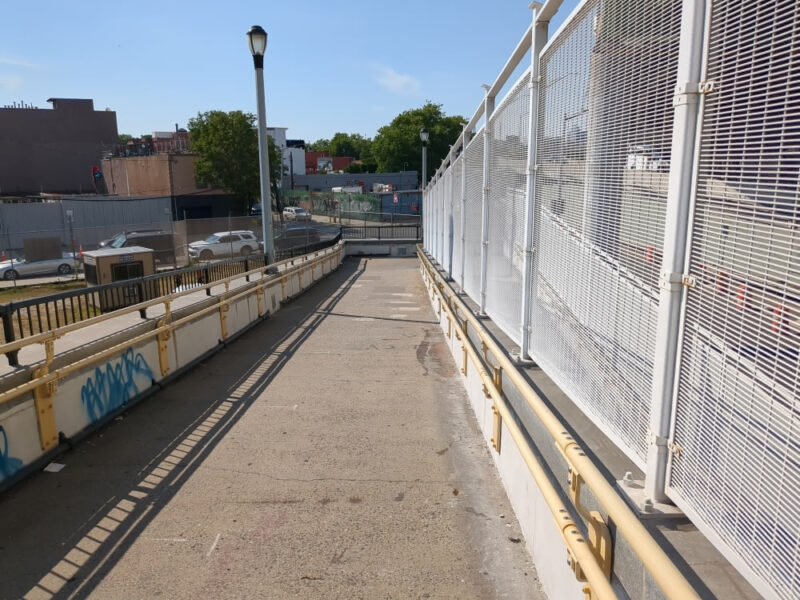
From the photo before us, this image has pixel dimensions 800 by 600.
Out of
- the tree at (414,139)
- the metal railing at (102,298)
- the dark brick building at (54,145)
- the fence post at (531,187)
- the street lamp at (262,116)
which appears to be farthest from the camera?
the tree at (414,139)

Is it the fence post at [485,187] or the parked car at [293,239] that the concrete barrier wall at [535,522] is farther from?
the parked car at [293,239]

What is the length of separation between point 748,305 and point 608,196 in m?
1.18

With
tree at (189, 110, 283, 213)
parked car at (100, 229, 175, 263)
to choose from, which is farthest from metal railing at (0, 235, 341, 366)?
tree at (189, 110, 283, 213)

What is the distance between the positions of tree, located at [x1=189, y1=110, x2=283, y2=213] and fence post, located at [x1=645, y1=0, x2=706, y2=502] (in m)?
52.3

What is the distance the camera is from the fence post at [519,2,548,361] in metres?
4.21

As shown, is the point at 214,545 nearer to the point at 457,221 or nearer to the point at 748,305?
the point at 748,305

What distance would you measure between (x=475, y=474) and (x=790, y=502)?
3.36 metres

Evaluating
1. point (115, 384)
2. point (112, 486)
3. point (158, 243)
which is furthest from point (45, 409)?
point (158, 243)

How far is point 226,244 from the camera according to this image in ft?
98.2

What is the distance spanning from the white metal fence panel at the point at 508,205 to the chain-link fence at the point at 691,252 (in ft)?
3.17

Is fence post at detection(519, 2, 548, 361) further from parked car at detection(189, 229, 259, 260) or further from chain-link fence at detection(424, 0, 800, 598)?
parked car at detection(189, 229, 259, 260)

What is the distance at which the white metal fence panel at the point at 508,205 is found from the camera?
488cm

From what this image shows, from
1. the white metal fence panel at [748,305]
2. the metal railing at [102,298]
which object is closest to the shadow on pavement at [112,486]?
the metal railing at [102,298]

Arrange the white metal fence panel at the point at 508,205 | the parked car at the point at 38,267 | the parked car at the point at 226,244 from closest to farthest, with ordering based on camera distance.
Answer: the white metal fence panel at the point at 508,205 → the parked car at the point at 38,267 → the parked car at the point at 226,244
